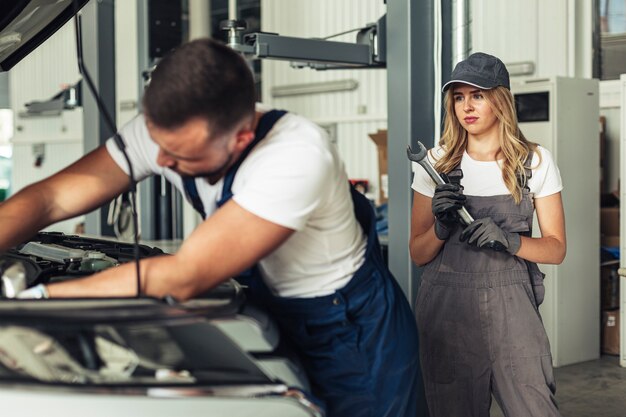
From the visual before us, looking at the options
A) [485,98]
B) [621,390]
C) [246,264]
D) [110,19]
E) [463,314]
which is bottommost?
[621,390]

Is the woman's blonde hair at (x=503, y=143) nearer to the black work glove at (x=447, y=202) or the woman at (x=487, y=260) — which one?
the woman at (x=487, y=260)

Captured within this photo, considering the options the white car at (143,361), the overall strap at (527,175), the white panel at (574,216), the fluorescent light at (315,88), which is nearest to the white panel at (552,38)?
the white panel at (574,216)

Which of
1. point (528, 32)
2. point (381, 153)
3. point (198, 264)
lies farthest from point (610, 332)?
point (198, 264)

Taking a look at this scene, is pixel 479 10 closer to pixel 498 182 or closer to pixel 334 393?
pixel 498 182

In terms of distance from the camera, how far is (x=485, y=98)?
91.2 inches

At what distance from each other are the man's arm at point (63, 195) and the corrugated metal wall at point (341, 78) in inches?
234

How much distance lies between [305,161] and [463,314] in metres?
1.13

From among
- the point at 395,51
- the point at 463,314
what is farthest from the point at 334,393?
the point at 395,51

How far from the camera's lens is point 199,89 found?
1.19 m

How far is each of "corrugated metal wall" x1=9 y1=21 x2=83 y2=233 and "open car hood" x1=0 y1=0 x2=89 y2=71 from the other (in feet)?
27.6

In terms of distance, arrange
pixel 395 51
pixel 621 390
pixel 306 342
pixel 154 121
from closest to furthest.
→ pixel 154 121 < pixel 306 342 < pixel 395 51 < pixel 621 390

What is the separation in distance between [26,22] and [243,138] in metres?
0.92

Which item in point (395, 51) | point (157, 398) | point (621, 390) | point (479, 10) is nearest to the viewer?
point (157, 398)

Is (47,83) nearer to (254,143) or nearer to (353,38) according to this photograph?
(353,38)
